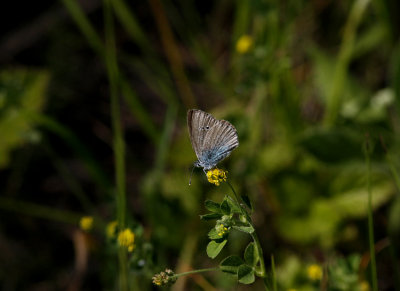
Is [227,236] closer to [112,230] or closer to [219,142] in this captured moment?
[219,142]

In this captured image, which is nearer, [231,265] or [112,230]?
[231,265]

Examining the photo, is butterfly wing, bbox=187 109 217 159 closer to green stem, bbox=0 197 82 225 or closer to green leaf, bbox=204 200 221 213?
green leaf, bbox=204 200 221 213

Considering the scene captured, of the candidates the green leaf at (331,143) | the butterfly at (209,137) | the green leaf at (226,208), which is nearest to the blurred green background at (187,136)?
the green leaf at (331,143)

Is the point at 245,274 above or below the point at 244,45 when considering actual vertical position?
below

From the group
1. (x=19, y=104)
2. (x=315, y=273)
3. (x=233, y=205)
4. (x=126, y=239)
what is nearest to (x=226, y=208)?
(x=233, y=205)

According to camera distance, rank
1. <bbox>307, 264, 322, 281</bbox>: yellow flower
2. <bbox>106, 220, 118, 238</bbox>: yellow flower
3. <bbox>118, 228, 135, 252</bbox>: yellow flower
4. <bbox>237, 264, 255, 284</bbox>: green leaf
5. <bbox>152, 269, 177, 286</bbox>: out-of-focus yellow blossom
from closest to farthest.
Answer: <bbox>152, 269, 177, 286</bbox>: out-of-focus yellow blossom → <bbox>237, 264, 255, 284</bbox>: green leaf → <bbox>118, 228, 135, 252</bbox>: yellow flower → <bbox>106, 220, 118, 238</bbox>: yellow flower → <bbox>307, 264, 322, 281</bbox>: yellow flower

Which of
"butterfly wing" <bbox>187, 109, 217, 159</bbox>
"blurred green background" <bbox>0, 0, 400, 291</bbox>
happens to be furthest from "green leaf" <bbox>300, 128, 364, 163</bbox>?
"butterfly wing" <bbox>187, 109, 217, 159</bbox>
